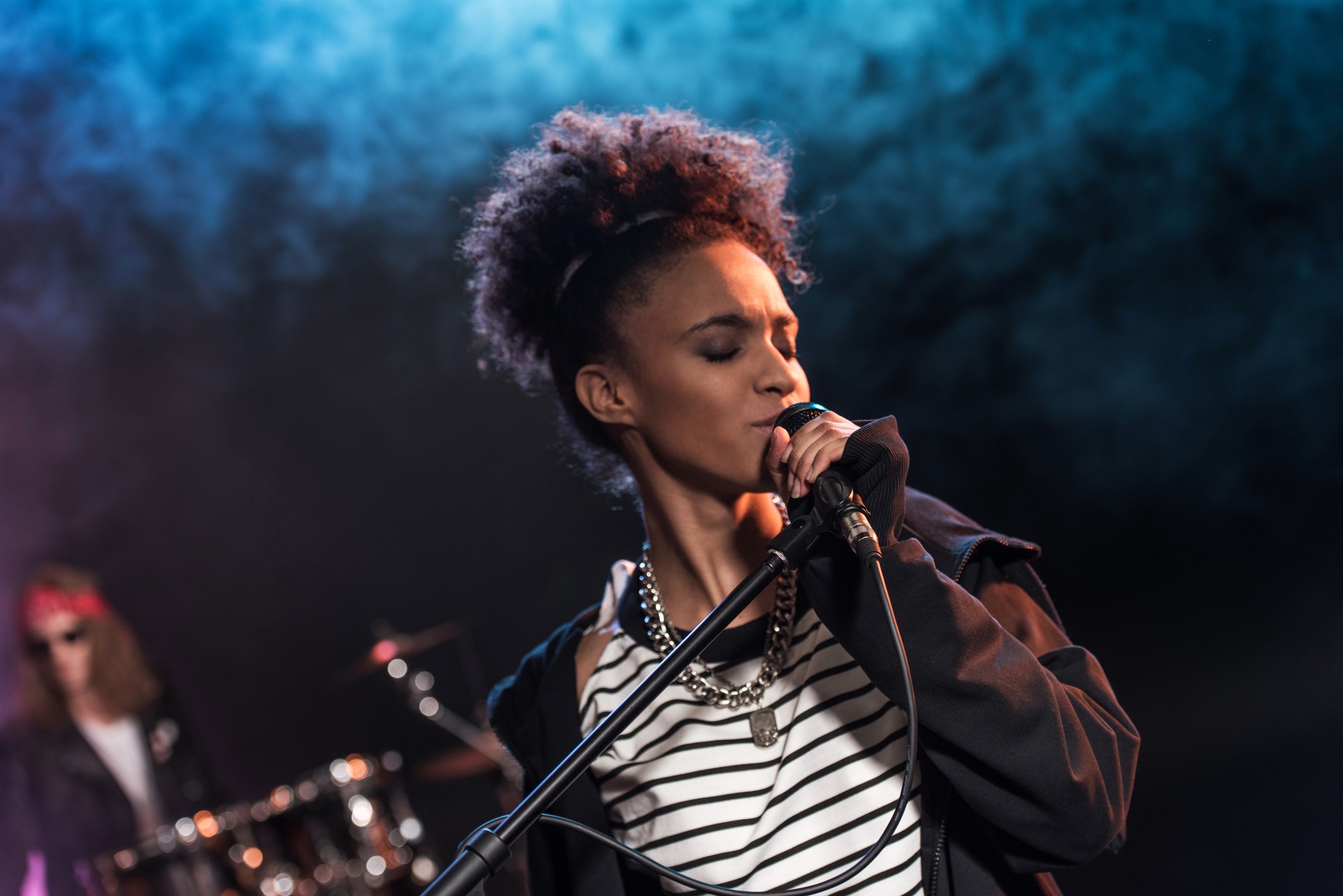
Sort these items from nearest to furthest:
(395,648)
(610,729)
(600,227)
A: (610,729) < (600,227) < (395,648)

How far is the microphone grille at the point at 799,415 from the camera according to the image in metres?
1.18

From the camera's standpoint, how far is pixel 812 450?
1105 mm

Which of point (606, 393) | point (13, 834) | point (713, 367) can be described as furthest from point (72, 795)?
point (713, 367)

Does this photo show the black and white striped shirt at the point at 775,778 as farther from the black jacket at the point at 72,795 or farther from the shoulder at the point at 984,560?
the black jacket at the point at 72,795

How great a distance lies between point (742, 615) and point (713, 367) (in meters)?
0.40

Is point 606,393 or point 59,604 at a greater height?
point 59,604

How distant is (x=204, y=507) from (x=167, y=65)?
5.58ft

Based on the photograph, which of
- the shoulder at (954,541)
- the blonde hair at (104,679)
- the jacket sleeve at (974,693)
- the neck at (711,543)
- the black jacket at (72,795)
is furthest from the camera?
A: the blonde hair at (104,679)

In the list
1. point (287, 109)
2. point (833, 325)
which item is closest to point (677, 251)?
point (833, 325)

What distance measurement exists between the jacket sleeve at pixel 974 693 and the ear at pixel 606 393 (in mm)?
553

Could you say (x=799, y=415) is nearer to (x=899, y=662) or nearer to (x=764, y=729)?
(x=899, y=662)

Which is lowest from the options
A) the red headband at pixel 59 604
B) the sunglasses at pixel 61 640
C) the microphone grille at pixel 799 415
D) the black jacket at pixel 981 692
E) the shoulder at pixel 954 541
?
the black jacket at pixel 981 692

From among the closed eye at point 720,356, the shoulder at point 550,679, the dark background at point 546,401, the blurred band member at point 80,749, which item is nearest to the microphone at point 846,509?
the closed eye at point 720,356

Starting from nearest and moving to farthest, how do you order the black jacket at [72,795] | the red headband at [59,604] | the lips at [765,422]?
the lips at [765,422] < the black jacket at [72,795] < the red headband at [59,604]
